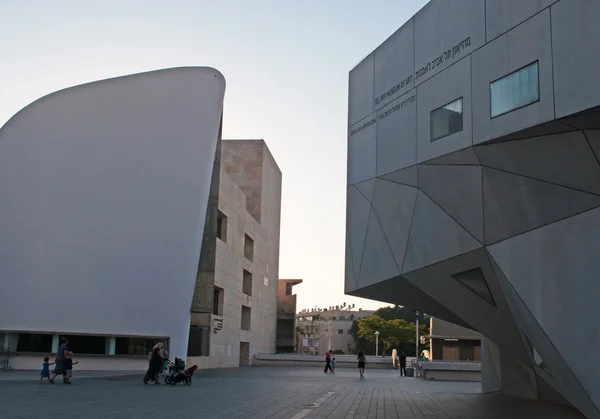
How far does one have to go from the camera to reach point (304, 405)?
13.7 meters

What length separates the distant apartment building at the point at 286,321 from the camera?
239 feet

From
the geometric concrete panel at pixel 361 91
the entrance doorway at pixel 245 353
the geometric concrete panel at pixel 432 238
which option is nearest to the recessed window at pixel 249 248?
the entrance doorway at pixel 245 353

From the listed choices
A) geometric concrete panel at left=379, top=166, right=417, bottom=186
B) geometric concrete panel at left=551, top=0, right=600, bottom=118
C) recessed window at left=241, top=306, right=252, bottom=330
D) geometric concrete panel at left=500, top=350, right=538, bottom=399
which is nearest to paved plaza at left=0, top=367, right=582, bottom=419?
geometric concrete panel at left=500, top=350, right=538, bottom=399

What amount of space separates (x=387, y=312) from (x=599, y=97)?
4105 inches

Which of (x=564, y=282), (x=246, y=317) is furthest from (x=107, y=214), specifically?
(x=246, y=317)

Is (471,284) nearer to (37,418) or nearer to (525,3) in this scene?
(525,3)

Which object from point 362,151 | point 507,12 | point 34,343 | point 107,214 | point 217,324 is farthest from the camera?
point 217,324

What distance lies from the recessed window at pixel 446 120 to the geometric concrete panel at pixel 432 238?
4.20 feet

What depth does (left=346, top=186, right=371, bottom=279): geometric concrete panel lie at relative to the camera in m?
15.3

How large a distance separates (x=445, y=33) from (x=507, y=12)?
175cm

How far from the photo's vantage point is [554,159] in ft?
33.8

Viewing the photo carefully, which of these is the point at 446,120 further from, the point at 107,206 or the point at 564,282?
the point at 107,206

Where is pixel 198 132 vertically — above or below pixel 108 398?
above

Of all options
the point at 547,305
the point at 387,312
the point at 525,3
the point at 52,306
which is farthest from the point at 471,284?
the point at 387,312
